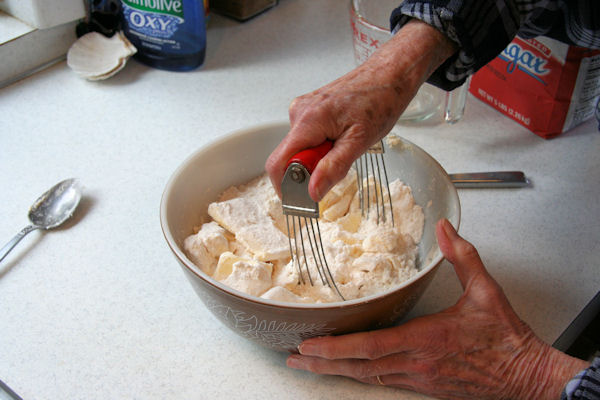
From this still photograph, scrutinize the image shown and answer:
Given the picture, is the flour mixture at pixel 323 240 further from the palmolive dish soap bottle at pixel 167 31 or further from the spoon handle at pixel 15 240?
the palmolive dish soap bottle at pixel 167 31

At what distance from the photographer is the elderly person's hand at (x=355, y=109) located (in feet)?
1.98

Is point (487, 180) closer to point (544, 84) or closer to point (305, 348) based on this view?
point (544, 84)

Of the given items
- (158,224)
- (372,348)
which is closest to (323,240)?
(372,348)

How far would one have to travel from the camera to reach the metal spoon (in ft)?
2.86

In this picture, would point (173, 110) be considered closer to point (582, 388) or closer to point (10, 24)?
point (10, 24)

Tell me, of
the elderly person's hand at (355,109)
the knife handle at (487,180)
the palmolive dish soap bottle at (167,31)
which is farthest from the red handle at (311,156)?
the palmolive dish soap bottle at (167,31)

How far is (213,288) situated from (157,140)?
0.52 meters

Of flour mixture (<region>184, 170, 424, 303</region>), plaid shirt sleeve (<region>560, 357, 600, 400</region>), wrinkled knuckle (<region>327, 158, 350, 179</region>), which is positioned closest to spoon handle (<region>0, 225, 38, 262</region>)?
flour mixture (<region>184, 170, 424, 303</region>)

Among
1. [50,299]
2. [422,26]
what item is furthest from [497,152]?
[50,299]

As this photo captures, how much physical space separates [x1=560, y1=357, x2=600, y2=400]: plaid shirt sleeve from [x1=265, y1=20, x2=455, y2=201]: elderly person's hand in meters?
0.31

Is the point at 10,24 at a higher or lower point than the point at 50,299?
higher

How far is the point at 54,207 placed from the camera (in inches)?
35.3

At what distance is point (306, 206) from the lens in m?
0.61

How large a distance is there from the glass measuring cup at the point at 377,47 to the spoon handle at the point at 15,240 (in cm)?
64
